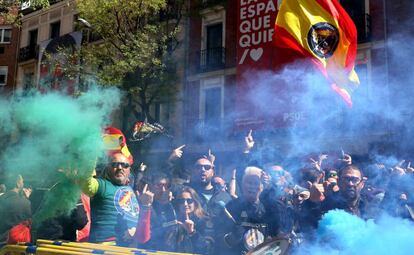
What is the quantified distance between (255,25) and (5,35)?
17.1 metres

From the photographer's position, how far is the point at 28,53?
23391 millimetres

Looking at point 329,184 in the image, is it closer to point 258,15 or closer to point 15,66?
point 258,15

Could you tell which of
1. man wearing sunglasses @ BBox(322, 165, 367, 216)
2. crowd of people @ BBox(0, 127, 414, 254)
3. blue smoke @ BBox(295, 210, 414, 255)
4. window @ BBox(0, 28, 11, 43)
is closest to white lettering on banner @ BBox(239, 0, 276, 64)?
crowd of people @ BBox(0, 127, 414, 254)

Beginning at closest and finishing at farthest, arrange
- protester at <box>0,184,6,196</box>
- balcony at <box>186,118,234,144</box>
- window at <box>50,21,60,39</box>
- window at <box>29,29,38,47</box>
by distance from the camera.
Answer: protester at <box>0,184,6,196</box> → balcony at <box>186,118,234,144</box> → window at <box>50,21,60,39</box> → window at <box>29,29,38,47</box>

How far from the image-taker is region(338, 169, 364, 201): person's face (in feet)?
12.7

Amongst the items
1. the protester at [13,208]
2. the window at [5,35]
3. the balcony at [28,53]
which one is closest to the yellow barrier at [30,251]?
the protester at [13,208]

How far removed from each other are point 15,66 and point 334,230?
2367cm

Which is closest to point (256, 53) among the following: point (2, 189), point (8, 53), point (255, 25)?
point (255, 25)

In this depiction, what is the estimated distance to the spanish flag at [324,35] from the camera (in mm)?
6164

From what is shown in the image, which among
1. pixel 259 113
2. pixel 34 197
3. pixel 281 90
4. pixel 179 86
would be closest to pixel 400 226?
pixel 34 197

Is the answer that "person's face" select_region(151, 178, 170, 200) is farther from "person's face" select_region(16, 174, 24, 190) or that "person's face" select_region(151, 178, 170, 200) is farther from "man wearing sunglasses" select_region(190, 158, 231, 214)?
"person's face" select_region(16, 174, 24, 190)

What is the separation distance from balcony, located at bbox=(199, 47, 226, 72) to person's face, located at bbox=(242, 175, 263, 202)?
39.2ft

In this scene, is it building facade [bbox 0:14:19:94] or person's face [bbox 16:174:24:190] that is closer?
person's face [bbox 16:174:24:190]

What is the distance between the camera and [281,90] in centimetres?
838
